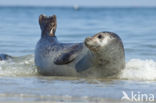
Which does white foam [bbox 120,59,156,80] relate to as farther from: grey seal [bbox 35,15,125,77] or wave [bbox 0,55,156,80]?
grey seal [bbox 35,15,125,77]

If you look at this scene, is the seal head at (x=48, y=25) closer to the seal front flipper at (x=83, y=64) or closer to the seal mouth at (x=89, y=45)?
the seal front flipper at (x=83, y=64)

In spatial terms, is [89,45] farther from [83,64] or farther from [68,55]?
[68,55]

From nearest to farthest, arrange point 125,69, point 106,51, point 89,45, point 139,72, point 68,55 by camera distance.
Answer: point 89,45 < point 106,51 < point 68,55 < point 125,69 < point 139,72

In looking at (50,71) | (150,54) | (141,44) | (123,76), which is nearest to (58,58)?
(50,71)

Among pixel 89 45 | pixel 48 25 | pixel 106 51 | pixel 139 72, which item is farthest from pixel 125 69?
pixel 48 25

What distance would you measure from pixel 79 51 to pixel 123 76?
80 centimetres

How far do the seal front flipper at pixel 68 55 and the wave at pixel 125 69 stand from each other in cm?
62

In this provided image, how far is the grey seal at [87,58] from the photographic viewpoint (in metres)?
7.02

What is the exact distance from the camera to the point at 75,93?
5.80m

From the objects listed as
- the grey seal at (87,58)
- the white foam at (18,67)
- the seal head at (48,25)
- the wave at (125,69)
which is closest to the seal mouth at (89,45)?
the grey seal at (87,58)

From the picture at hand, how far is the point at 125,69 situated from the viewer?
7445 mm

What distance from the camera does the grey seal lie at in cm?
702

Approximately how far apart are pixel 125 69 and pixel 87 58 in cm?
69

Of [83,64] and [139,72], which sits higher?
[83,64]
